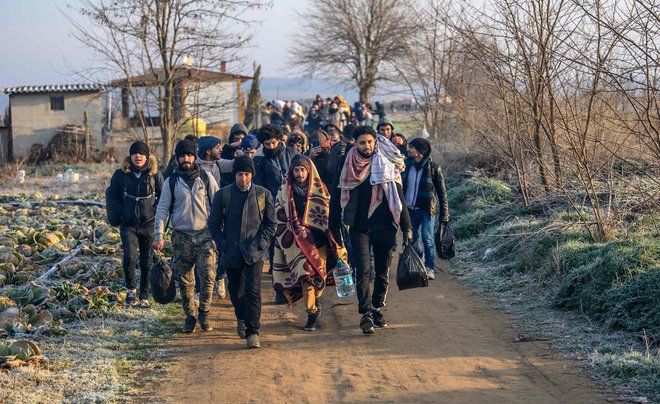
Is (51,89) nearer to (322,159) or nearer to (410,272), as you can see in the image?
(322,159)

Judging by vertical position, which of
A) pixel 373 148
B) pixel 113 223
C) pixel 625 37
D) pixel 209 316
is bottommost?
pixel 209 316

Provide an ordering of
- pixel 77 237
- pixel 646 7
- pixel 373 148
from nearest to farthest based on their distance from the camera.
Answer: pixel 646 7, pixel 373 148, pixel 77 237

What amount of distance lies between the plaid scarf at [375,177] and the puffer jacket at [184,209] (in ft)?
4.84

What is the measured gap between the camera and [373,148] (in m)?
8.52

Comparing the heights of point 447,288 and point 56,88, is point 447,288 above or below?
below

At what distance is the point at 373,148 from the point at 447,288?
2870 millimetres

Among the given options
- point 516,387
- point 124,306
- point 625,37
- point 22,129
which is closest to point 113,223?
point 124,306

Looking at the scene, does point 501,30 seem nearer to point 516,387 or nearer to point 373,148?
point 373,148

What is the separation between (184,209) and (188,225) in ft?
0.57

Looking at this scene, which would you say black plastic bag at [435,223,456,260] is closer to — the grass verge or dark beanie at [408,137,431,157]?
the grass verge

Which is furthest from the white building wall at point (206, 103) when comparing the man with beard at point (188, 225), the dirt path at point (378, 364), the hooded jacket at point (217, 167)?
the dirt path at point (378, 364)

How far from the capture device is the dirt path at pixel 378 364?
6469mm

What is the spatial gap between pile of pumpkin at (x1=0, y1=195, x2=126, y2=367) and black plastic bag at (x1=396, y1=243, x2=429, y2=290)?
345cm

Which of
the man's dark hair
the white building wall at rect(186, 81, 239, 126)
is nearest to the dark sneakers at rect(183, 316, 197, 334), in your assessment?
the man's dark hair
